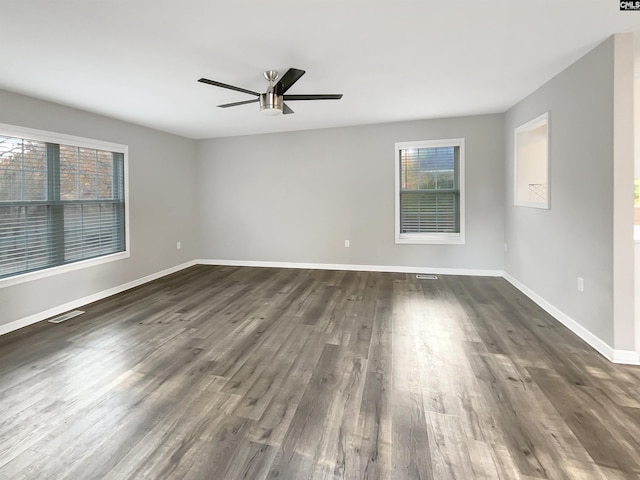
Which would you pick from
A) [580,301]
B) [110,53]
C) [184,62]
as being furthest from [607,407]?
[110,53]

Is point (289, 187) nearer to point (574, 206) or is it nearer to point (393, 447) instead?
point (574, 206)

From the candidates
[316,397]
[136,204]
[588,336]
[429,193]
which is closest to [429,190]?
[429,193]

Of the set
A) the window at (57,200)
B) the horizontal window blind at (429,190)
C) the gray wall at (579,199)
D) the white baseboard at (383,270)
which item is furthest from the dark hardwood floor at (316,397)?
the horizontal window blind at (429,190)

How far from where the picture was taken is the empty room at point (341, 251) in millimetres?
1821

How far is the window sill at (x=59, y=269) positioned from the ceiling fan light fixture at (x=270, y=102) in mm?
3145

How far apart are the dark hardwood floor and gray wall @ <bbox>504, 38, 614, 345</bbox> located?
39 centimetres

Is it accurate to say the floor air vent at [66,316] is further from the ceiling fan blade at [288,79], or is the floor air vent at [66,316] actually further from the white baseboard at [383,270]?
the ceiling fan blade at [288,79]

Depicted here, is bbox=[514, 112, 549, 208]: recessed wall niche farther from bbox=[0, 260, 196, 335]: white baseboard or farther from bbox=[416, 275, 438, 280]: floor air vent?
bbox=[0, 260, 196, 335]: white baseboard

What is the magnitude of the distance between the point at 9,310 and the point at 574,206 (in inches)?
227

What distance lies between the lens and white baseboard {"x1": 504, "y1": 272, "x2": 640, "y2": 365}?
8.38ft

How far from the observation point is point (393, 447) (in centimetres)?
171

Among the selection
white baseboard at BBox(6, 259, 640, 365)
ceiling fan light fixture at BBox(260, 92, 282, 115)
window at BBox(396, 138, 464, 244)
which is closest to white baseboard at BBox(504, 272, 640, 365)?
white baseboard at BBox(6, 259, 640, 365)

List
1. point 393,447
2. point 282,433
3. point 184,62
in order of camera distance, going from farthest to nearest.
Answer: point 184,62 → point 282,433 → point 393,447

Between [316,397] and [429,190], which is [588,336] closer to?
[316,397]
